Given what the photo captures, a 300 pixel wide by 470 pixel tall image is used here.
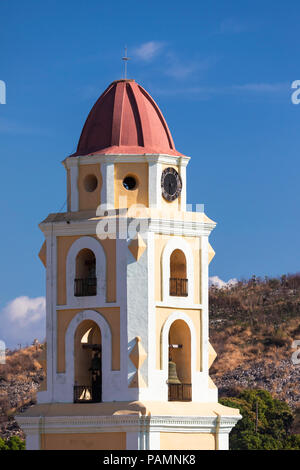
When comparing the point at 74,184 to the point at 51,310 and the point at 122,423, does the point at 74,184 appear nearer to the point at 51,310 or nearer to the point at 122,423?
the point at 51,310

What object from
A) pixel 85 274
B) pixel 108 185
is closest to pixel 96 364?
pixel 85 274

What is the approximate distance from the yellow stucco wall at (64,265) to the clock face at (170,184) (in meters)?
2.17

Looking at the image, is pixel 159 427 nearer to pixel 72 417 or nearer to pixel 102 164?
pixel 72 417

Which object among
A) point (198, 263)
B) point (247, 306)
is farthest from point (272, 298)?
point (198, 263)

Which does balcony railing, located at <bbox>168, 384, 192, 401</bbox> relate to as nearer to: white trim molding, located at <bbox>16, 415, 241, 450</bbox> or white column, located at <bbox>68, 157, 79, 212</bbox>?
white trim molding, located at <bbox>16, 415, 241, 450</bbox>

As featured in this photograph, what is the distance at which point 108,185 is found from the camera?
38.3 metres

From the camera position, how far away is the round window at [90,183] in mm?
39000

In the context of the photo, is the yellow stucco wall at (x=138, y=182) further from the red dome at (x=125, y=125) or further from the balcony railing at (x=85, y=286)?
the balcony railing at (x=85, y=286)

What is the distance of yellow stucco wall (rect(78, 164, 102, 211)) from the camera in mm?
38656

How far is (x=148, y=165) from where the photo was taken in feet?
127

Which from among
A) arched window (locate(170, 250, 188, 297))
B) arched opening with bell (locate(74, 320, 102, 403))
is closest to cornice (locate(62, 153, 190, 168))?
arched window (locate(170, 250, 188, 297))

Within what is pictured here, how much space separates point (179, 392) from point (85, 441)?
115 inches

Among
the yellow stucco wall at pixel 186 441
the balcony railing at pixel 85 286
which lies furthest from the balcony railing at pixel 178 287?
the yellow stucco wall at pixel 186 441
